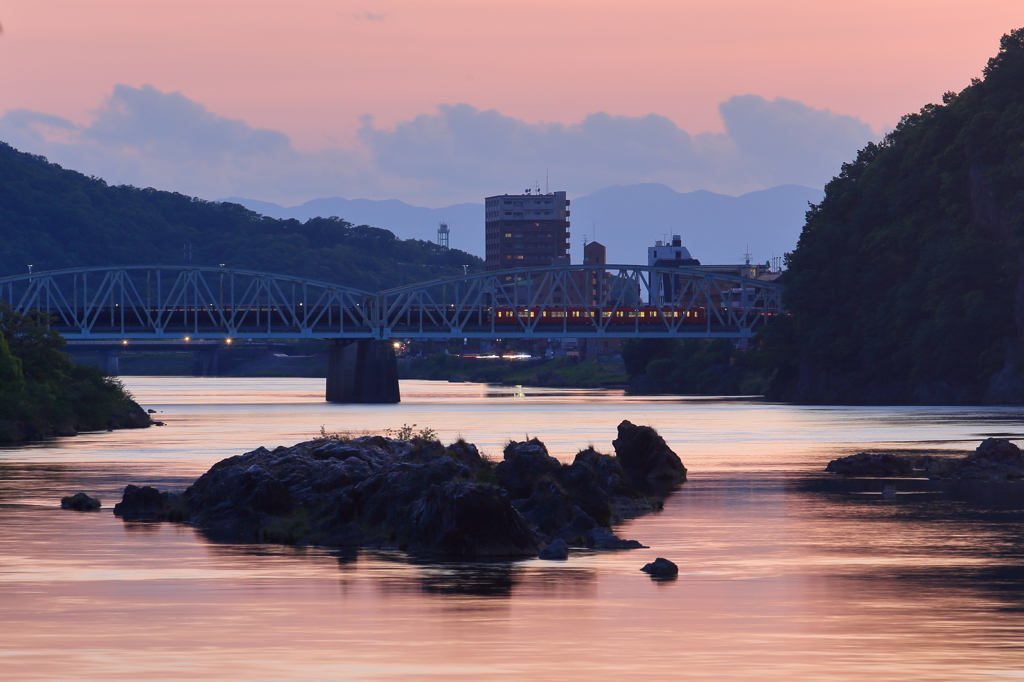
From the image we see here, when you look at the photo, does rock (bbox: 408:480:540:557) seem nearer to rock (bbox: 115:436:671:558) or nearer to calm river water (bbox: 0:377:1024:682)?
rock (bbox: 115:436:671:558)

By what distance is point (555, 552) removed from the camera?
40719mm

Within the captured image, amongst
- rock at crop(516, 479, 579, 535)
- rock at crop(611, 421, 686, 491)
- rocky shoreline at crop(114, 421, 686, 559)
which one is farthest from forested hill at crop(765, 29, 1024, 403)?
rock at crop(516, 479, 579, 535)

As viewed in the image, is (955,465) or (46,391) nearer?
(955,465)

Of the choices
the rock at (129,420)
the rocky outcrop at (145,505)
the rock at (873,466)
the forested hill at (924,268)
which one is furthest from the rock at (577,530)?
the forested hill at (924,268)

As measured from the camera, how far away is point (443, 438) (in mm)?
97500

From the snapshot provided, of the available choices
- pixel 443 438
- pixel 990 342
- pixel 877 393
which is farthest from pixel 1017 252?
pixel 443 438

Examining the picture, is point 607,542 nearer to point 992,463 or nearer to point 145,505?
point 145,505

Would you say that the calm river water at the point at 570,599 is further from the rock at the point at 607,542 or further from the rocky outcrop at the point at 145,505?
the rocky outcrop at the point at 145,505

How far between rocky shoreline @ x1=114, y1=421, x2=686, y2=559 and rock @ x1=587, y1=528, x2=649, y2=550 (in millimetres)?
37

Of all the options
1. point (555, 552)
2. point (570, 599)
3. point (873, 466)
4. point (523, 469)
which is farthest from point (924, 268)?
point (570, 599)

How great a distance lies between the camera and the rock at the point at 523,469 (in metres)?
50.2

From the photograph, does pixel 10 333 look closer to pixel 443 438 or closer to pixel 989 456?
pixel 443 438

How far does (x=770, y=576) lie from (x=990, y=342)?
12790cm

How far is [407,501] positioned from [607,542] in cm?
571
